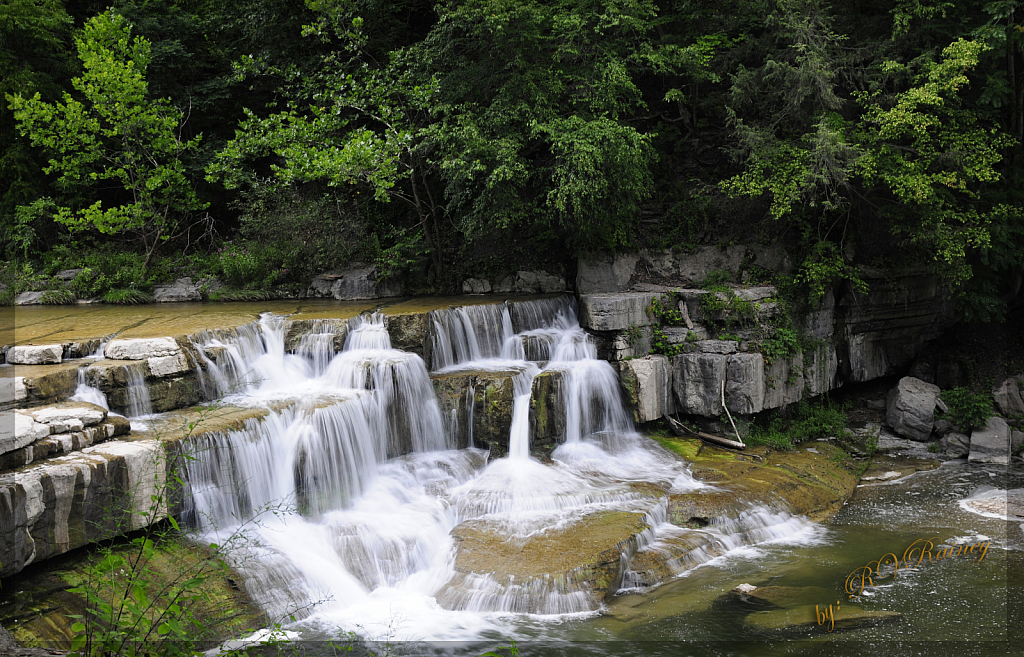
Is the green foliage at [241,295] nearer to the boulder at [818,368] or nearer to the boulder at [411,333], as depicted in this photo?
the boulder at [411,333]

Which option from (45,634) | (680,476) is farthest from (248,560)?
(680,476)

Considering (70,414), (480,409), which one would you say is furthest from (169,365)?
(480,409)

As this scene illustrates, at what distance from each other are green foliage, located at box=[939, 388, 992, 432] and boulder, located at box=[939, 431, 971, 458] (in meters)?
0.25

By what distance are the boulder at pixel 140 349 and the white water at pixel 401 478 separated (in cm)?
66

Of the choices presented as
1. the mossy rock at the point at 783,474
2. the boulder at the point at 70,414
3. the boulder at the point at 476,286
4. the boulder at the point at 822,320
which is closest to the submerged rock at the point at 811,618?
the mossy rock at the point at 783,474

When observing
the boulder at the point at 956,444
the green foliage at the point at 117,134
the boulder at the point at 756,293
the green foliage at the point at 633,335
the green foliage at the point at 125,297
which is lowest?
the boulder at the point at 956,444

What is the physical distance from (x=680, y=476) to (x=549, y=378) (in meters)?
2.50

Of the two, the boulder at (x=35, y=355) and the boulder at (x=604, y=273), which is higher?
the boulder at (x=604, y=273)

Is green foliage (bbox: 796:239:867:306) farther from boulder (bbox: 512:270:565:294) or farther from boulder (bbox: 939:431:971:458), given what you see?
boulder (bbox: 512:270:565:294)

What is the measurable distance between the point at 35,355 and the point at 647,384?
8.87 m

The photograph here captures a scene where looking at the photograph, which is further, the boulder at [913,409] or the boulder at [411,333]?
the boulder at [913,409]

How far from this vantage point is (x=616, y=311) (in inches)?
472

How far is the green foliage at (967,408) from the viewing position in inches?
490

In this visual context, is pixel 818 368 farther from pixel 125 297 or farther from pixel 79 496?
pixel 125 297
